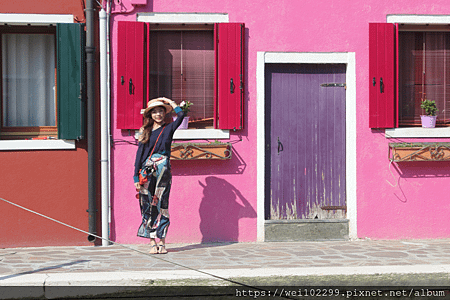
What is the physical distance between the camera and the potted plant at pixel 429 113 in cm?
736

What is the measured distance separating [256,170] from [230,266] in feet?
6.74

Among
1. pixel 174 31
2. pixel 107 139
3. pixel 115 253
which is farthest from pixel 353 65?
pixel 115 253

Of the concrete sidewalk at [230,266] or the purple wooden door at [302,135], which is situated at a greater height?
the purple wooden door at [302,135]

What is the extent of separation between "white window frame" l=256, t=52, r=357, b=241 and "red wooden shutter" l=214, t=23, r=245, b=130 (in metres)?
0.27

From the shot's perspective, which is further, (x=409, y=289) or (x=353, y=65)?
(x=353, y=65)

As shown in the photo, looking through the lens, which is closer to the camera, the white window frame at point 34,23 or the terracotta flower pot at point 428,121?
the white window frame at point 34,23

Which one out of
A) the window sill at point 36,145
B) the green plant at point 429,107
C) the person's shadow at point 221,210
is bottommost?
the person's shadow at point 221,210

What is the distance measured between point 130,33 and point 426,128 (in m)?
4.29

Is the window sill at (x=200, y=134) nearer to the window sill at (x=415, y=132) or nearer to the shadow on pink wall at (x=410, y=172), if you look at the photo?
the window sill at (x=415, y=132)

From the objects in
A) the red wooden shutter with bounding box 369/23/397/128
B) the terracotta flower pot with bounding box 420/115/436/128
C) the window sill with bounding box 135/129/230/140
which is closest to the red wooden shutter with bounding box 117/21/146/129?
the window sill with bounding box 135/129/230/140

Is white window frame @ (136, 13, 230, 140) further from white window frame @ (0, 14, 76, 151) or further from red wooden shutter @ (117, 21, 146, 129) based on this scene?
white window frame @ (0, 14, 76, 151)

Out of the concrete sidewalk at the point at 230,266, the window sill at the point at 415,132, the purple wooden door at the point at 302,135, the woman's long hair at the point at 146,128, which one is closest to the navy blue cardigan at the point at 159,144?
the woman's long hair at the point at 146,128

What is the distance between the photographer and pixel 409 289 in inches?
200

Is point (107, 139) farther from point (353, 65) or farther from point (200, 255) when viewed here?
point (353, 65)
